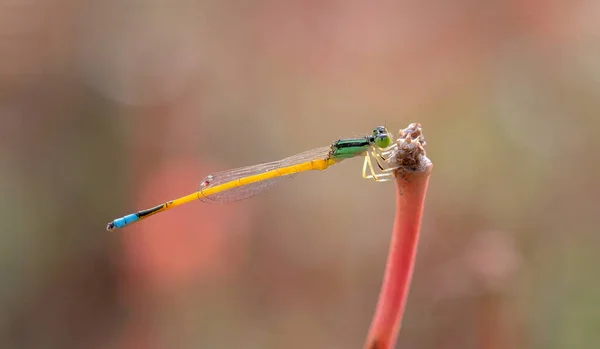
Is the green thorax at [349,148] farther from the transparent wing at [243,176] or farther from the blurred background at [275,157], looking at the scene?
the blurred background at [275,157]

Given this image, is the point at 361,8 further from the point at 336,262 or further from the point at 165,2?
the point at 336,262

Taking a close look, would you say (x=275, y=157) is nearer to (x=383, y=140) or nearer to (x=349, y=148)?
(x=349, y=148)

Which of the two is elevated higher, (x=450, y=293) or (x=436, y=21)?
(x=436, y=21)

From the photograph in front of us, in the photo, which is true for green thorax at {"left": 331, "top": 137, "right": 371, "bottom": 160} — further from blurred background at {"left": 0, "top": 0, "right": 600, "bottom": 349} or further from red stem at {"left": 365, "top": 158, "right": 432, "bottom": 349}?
red stem at {"left": 365, "top": 158, "right": 432, "bottom": 349}

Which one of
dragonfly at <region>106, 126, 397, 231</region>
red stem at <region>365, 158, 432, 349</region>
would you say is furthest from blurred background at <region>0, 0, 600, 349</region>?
red stem at <region>365, 158, 432, 349</region>

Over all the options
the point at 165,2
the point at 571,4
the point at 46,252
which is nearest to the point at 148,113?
the point at 165,2

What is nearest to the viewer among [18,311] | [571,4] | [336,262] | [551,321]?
[551,321]

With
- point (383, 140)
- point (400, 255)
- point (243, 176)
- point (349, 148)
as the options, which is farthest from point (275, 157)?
point (400, 255)

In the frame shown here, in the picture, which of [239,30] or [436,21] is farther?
[239,30]
